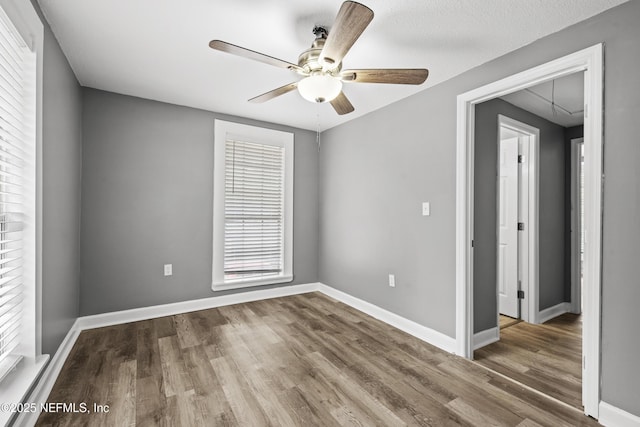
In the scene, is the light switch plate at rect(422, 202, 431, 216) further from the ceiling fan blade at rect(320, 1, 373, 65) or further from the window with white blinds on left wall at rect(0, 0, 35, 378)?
the window with white blinds on left wall at rect(0, 0, 35, 378)

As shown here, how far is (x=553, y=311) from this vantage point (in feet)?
11.5

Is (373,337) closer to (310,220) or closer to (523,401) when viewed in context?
(523,401)

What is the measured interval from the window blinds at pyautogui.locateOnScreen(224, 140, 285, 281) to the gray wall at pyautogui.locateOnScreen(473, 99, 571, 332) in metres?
2.45

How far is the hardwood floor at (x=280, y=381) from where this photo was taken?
1729 millimetres

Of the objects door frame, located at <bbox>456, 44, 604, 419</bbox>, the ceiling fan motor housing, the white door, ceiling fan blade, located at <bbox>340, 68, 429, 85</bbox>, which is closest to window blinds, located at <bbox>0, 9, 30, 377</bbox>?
the ceiling fan motor housing

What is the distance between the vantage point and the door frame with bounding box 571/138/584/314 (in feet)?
11.8

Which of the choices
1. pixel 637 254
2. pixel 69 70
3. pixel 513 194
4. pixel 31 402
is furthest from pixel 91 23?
pixel 513 194

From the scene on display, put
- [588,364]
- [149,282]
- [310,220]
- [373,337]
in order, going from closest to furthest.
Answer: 1. [588,364]
2. [373,337]
3. [149,282]
4. [310,220]

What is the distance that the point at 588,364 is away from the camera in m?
1.76

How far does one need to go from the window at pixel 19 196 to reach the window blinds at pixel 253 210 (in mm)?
2086

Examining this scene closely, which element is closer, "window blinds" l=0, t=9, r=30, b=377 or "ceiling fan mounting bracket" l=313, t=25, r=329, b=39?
"window blinds" l=0, t=9, r=30, b=377

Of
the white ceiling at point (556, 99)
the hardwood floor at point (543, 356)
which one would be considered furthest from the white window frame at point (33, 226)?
the white ceiling at point (556, 99)

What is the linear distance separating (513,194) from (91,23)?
4.18m

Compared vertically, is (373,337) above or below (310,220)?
below
